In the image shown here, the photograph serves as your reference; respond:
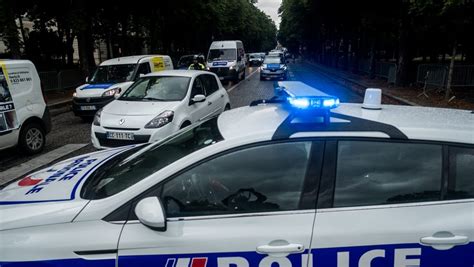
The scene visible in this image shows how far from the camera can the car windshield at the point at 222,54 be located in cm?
2442

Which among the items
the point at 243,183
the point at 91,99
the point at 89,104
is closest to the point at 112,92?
the point at 91,99

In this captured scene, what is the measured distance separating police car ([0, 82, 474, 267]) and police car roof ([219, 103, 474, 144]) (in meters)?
0.01

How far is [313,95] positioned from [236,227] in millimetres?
1019

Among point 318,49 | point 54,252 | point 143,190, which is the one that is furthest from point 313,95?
point 318,49

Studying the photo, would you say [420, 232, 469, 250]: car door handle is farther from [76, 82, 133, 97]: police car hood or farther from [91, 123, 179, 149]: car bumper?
[76, 82, 133, 97]: police car hood

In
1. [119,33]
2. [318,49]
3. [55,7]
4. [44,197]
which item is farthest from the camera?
[318,49]

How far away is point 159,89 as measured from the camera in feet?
26.8

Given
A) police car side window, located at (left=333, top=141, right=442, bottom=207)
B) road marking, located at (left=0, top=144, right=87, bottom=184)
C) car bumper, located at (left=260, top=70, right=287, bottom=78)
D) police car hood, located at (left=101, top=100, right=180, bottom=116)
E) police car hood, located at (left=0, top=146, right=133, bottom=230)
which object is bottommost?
road marking, located at (left=0, top=144, right=87, bottom=184)

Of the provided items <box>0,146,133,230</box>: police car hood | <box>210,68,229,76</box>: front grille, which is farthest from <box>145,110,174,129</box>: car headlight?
<box>210,68,229,76</box>: front grille

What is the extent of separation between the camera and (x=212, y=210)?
2225mm

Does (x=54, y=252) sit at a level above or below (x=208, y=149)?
Result: below

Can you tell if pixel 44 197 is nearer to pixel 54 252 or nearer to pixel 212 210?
pixel 54 252

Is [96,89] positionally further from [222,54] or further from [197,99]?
[222,54]

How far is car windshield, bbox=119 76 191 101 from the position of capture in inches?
311
